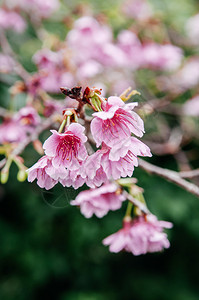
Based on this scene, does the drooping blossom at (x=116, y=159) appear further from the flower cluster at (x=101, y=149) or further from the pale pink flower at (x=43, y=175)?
the pale pink flower at (x=43, y=175)

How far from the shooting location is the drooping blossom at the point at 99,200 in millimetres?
1165

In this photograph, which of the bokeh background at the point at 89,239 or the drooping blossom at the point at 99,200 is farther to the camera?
the bokeh background at the point at 89,239

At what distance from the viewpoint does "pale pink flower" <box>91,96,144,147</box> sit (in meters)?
0.76

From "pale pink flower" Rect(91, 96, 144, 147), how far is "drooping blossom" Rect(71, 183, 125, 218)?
1.32 feet

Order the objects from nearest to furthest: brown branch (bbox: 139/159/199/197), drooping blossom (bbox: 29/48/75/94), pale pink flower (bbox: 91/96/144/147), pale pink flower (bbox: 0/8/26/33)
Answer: pale pink flower (bbox: 91/96/144/147), brown branch (bbox: 139/159/199/197), drooping blossom (bbox: 29/48/75/94), pale pink flower (bbox: 0/8/26/33)

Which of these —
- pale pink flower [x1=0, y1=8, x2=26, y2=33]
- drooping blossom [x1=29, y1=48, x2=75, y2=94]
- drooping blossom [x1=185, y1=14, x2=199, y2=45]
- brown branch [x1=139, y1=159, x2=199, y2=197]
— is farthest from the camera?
drooping blossom [x1=185, y1=14, x2=199, y2=45]

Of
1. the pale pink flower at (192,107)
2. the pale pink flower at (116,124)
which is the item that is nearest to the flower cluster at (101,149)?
the pale pink flower at (116,124)

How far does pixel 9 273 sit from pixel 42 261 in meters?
0.55

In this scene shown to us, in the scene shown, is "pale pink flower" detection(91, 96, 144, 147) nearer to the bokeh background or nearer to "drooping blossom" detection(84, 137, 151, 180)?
"drooping blossom" detection(84, 137, 151, 180)

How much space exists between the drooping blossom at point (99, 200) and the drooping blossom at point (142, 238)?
10cm

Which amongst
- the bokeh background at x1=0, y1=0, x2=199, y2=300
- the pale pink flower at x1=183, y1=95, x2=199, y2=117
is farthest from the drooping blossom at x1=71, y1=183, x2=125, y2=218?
the pale pink flower at x1=183, y1=95, x2=199, y2=117

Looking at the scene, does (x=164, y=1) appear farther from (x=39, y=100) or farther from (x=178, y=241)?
(x=178, y=241)

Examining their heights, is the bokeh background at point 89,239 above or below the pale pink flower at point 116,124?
below

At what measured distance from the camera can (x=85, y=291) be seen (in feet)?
10.8
